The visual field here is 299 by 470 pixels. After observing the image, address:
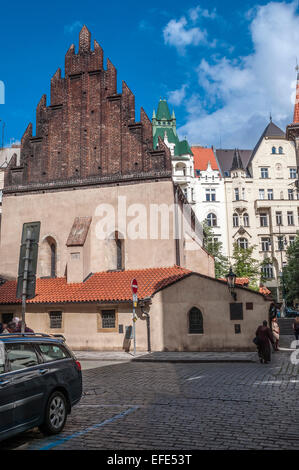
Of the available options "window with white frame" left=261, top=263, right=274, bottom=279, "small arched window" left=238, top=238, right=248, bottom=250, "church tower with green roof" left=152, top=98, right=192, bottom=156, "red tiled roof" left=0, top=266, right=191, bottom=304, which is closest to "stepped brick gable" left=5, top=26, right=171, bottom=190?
"red tiled roof" left=0, top=266, right=191, bottom=304

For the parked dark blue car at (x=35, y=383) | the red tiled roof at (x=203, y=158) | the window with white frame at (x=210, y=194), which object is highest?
the red tiled roof at (x=203, y=158)

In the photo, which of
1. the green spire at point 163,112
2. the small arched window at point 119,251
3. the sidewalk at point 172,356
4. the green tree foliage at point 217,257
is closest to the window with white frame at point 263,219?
the green tree foliage at point 217,257

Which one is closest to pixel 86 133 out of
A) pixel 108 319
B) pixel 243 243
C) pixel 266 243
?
pixel 108 319

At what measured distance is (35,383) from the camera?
6055 mm

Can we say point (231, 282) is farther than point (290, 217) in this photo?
No

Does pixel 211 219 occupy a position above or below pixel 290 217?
below

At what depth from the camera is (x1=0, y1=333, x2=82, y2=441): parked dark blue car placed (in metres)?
5.49

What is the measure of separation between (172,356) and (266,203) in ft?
144

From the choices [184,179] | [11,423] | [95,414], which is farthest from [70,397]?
[184,179]

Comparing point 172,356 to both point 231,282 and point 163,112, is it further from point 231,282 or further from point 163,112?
point 163,112

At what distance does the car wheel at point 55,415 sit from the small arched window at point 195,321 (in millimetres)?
12228

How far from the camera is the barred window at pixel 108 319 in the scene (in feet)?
63.7

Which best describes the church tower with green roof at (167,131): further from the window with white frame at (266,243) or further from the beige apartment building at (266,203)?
the window with white frame at (266,243)
